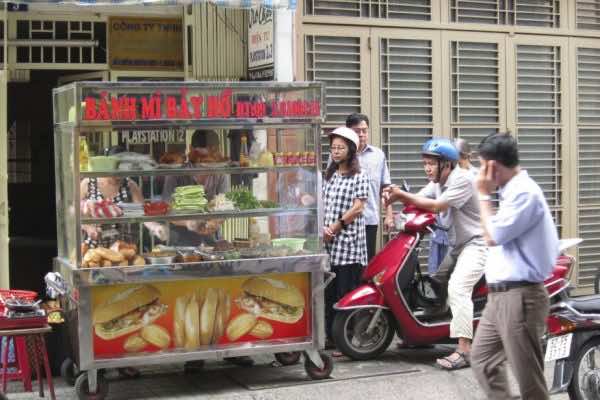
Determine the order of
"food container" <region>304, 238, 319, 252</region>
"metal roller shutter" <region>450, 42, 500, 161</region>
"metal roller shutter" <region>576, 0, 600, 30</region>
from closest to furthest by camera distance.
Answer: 1. "food container" <region>304, 238, 319, 252</region>
2. "metal roller shutter" <region>450, 42, 500, 161</region>
3. "metal roller shutter" <region>576, 0, 600, 30</region>

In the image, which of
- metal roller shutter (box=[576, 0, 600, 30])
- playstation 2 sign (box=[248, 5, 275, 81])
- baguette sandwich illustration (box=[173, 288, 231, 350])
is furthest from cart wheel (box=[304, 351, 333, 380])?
metal roller shutter (box=[576, 0, 600, 30])

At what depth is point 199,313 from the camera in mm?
7258

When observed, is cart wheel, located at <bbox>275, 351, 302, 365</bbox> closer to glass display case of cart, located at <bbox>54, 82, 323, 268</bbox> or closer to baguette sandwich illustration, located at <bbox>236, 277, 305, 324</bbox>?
baguette sandwich illustration, located at <bbox>236, 277, 305, 324</bbox>

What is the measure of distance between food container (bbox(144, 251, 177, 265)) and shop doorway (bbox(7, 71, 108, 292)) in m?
2.94

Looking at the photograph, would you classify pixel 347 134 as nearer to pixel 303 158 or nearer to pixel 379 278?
pixel 303 158

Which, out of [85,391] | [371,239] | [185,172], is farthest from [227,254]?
[371,239]

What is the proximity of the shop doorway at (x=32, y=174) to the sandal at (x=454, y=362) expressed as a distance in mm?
4265

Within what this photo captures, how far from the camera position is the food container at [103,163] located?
275 inches

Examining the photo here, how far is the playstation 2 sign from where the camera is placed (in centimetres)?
897

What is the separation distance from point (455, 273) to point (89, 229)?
9.22ft

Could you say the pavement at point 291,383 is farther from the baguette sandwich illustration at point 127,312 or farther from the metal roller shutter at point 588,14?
the metal roller shutter at point 588,14

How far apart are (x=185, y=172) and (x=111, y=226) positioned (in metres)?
0.65

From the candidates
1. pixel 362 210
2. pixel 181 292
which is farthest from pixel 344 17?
pixel 181 292

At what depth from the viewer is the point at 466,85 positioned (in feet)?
33.8
